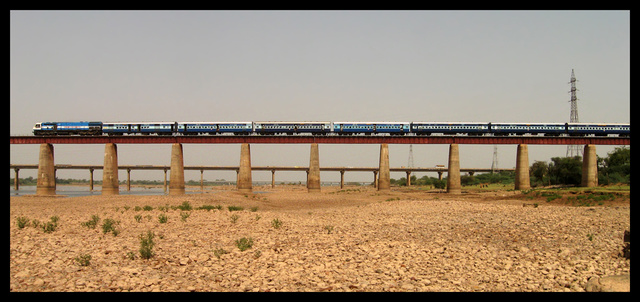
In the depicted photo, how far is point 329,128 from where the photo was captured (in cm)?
7256

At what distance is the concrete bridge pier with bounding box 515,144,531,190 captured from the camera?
68250mm

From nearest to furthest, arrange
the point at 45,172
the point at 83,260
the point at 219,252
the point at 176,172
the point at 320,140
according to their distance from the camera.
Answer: the point at 83,260
the point at 219,252
the point at 176,172
the point at 320,140
the point at 45,172

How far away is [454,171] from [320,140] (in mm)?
21609

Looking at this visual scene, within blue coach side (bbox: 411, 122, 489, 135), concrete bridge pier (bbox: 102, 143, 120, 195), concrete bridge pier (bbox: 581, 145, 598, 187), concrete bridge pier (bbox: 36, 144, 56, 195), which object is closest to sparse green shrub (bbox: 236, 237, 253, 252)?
blue coach side (bbox: 411, 122, 489, 135)

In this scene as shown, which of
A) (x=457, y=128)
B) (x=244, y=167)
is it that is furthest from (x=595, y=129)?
(x=244, y=167)

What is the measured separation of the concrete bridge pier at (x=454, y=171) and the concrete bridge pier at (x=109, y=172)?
5311 cm

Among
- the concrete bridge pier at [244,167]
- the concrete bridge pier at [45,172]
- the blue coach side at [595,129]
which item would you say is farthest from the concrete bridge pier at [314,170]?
the concrete bridge pier at [45,172]

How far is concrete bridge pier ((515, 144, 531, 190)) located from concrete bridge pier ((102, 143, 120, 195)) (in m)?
63.4

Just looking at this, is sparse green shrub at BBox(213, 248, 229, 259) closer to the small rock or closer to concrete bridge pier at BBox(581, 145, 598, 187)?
the small rock

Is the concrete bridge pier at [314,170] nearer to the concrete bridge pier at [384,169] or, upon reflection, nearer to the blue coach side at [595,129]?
the concrete bridge pier at [384,169]

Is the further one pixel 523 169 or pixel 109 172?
pixel 109 172

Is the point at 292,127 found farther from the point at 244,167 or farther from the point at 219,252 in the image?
the point at 219,252

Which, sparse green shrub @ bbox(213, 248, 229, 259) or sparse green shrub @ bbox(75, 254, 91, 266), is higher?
sparse green shrub @ bbox(75, 254, 91, 266)

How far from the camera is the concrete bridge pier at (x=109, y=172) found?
7200cm
